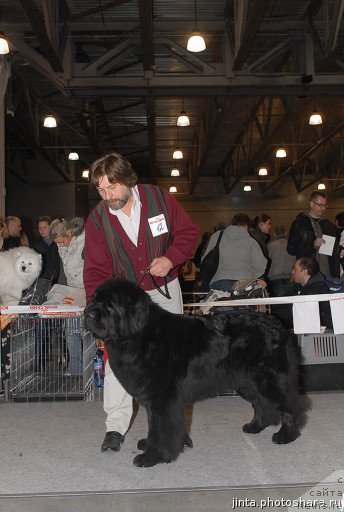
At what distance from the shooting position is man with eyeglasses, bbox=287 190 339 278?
6.07 meters

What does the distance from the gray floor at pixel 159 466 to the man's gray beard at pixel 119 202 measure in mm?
1377

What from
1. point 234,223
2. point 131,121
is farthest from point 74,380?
point 131,121

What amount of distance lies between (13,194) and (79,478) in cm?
1687

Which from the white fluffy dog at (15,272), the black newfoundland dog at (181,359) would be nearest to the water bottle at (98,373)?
the white fluffy dog at (15,272)

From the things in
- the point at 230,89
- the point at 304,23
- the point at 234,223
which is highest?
the point at 304,23

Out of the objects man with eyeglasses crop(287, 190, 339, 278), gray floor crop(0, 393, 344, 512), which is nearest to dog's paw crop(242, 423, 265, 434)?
gray floor crop(0, 393, 344, 512)

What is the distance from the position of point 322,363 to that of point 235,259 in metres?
1.24

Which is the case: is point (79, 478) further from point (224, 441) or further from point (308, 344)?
point (308, 344)

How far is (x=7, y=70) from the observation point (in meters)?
9.06

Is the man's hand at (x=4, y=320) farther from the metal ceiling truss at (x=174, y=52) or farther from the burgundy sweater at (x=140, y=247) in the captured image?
the metal ceiling truss at (x=174, y=52)

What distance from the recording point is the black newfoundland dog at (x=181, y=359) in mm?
2924

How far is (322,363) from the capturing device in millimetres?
4832

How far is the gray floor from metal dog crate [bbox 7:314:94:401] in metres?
0.56

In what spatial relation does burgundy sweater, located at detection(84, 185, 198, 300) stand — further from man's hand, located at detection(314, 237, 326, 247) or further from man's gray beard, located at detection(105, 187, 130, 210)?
man's hand, located at detection(314, 237, 326, 247)
